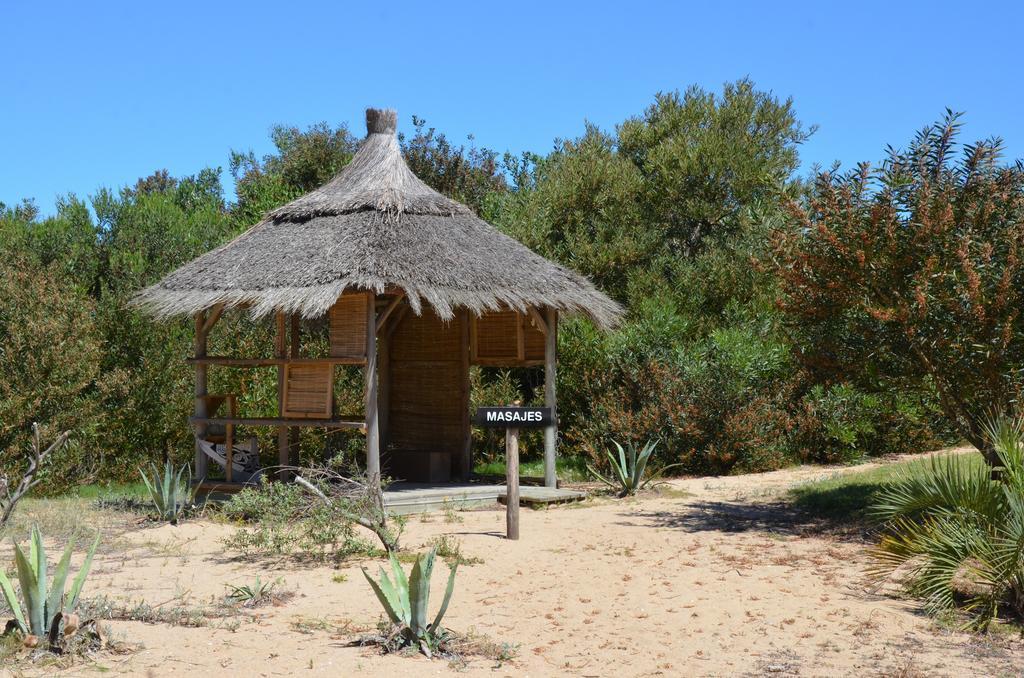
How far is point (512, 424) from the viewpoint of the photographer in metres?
10.3

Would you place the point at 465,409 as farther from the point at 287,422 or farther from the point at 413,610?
the point at 413,610

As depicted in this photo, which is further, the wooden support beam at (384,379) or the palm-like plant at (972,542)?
the wooden support beam at (384,379)

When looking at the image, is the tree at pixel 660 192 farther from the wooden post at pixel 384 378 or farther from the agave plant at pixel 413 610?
the agave plant at pixel 413 610

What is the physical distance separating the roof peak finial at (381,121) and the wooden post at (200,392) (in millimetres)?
3518

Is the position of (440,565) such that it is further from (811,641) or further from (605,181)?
(605,181)

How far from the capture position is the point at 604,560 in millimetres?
9367

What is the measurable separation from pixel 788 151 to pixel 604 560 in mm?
14759

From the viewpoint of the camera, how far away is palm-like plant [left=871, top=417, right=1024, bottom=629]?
7.26 m

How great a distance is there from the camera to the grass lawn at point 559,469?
16.2m

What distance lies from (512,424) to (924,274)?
12.9 feet

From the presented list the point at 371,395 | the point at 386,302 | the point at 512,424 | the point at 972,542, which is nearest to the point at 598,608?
the point at 972,542

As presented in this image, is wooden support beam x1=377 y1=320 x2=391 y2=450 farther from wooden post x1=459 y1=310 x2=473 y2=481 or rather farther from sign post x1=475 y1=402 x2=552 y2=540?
sign post x1=475 y1=402 x2=552 y2=540

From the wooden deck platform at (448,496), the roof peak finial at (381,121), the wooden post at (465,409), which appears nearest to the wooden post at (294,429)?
the wooden deck platform at (448,496)

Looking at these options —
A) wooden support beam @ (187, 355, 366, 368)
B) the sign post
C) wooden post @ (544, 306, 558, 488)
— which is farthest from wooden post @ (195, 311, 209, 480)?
the sign post
